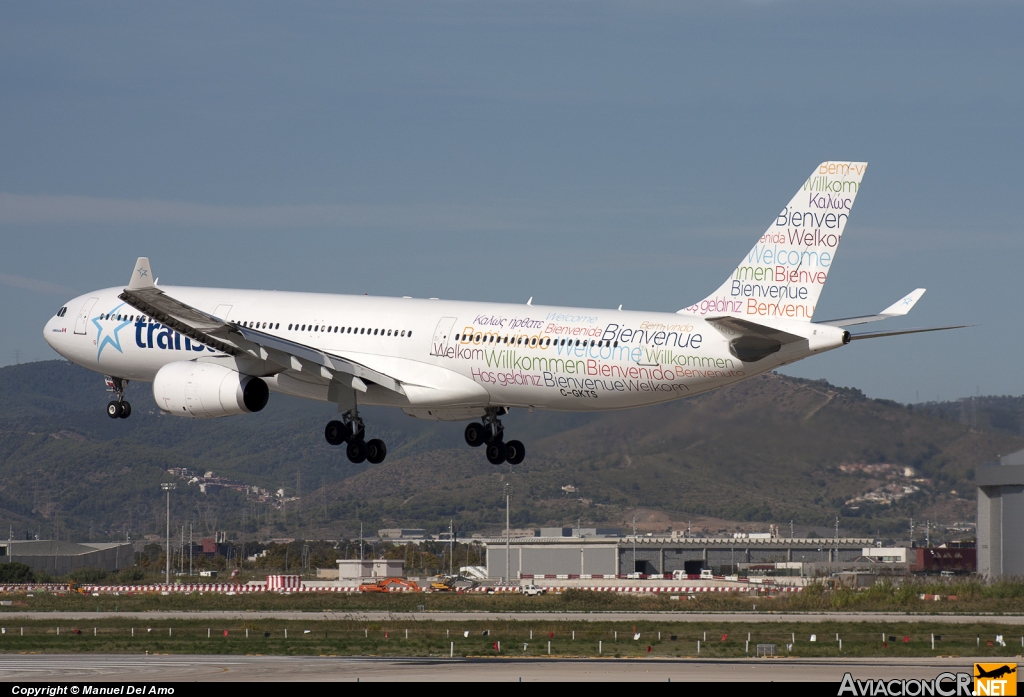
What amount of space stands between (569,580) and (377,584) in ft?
49.5

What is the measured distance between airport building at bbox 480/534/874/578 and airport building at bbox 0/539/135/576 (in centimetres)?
3492

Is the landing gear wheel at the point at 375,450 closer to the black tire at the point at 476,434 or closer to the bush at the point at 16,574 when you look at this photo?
the black tire at the point at 476,434

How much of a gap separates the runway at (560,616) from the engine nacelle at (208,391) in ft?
73.5

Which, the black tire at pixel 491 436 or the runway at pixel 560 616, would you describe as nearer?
the black tire at pixel 491 436

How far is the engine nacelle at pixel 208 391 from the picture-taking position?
148 ft

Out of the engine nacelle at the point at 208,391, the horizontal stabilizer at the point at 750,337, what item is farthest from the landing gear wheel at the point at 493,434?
the horizontal stabilizer at the point at 750,337

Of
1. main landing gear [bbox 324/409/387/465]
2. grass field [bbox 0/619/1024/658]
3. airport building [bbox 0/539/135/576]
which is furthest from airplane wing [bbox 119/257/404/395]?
airport building [bbox 0/539/135/576]

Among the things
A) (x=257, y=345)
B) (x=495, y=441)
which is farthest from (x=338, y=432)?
(x=495, y=441)

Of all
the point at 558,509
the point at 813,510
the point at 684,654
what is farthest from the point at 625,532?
the point at 684,654

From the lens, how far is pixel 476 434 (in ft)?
160

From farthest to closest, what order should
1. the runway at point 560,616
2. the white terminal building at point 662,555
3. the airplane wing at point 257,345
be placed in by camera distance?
the white terminal building at point 662,555 → the runway at point 560,616 → the airplane wing at point 257,345

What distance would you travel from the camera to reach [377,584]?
98312 mm

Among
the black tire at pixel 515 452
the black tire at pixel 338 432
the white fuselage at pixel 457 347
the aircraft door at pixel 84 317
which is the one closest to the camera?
the white fuselage at pixel 457 347

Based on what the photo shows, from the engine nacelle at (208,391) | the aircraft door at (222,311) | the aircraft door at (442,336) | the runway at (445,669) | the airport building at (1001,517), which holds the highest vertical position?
the aircraft door at (222,311)
